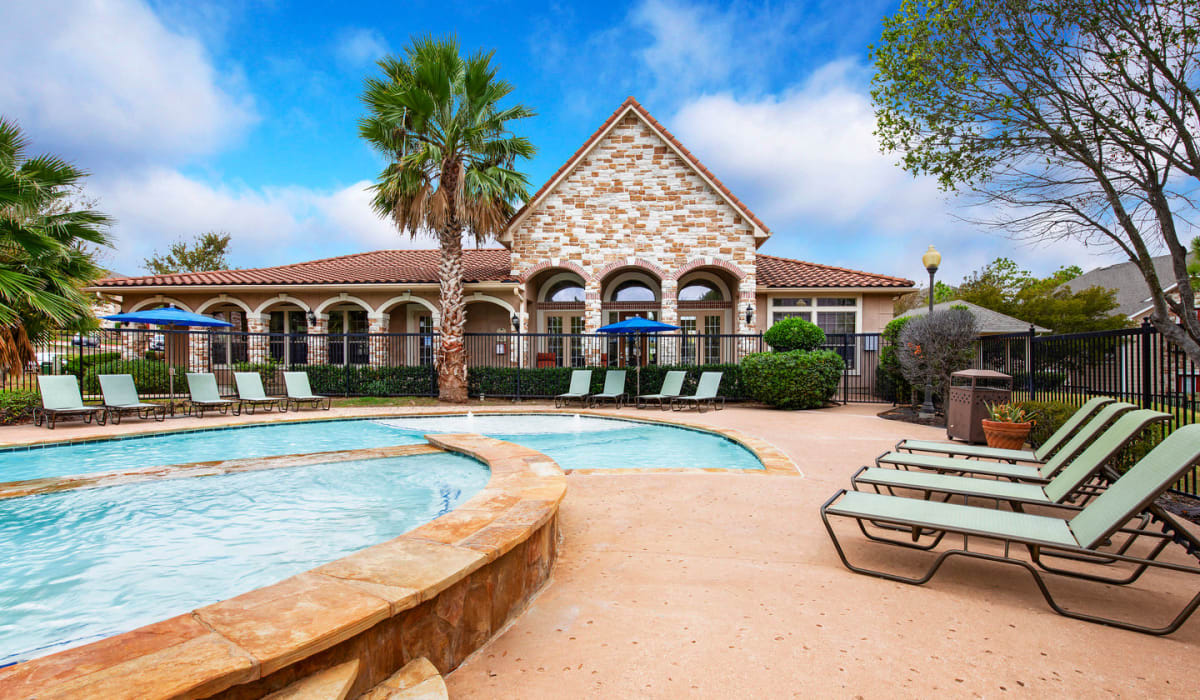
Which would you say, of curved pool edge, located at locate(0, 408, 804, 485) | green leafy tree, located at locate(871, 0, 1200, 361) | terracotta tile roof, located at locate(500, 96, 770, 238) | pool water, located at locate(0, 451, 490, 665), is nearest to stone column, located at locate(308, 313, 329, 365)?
curved pool edge, located at locate(0, 408, 804, 485)

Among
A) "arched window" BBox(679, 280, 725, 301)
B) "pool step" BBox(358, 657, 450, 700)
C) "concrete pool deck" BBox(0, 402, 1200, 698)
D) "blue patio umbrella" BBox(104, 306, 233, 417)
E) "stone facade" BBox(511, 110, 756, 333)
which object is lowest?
"concrete pool deck" BBox(0, 402, 1200, 698)

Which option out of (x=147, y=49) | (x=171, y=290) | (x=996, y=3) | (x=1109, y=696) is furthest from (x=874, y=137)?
(x=171, y=290)

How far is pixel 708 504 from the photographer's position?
190 inches

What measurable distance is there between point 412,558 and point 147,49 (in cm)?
1476

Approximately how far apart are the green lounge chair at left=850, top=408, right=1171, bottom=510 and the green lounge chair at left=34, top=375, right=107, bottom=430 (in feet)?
43.4

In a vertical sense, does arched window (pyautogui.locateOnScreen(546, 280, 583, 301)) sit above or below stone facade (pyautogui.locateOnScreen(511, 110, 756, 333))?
below

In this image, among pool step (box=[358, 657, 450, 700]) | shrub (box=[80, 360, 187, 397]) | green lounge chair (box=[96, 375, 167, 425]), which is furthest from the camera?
shrub (box=[80, 360, 187, 397])

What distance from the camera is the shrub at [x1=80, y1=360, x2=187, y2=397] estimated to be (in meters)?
13.8

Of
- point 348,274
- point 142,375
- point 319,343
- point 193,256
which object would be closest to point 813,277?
point 348,274

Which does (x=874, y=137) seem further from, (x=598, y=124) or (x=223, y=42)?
(x=223, y=42)

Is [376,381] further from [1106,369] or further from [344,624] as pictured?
[1106,369]

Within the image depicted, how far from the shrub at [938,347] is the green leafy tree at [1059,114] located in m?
3.95

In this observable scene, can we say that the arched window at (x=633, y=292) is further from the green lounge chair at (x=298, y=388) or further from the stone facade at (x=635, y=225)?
the green lounge chair at (x=298, y=388)

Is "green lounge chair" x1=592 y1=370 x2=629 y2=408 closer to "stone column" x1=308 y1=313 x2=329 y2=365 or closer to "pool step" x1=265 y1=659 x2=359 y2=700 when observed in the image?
"stone column" x1=308 y1=313 x2=329 y2=365
